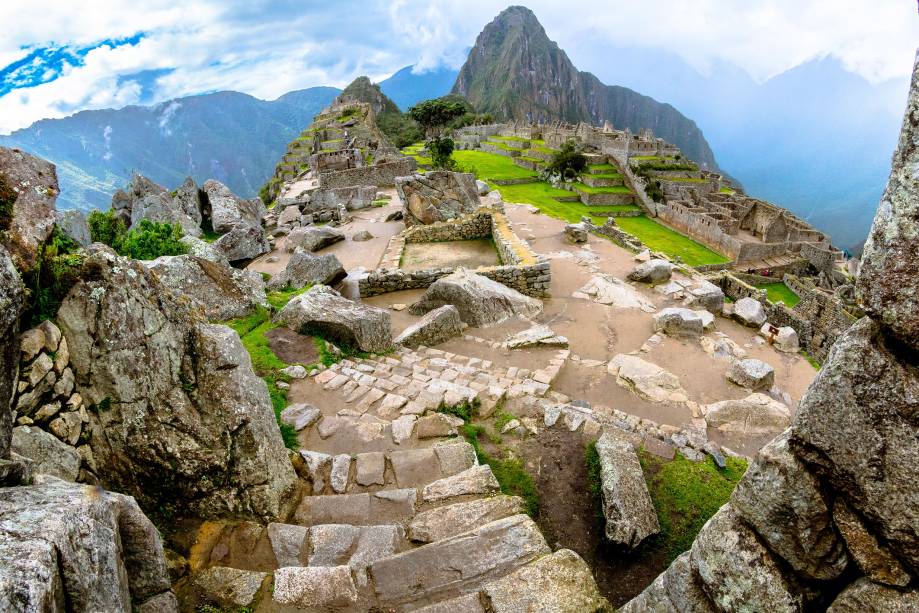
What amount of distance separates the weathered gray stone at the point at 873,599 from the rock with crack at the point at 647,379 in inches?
246

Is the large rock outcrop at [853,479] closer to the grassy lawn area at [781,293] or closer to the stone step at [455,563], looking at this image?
the stone step at [455,563]

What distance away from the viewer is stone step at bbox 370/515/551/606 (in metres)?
4.05

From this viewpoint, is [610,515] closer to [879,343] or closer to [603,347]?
[879,343]

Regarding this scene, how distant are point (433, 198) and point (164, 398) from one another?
54.8ft

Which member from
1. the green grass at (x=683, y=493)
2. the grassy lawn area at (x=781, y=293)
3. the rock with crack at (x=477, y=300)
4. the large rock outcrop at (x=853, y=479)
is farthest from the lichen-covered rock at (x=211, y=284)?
the grassy lawn area at (x=781, y=293)

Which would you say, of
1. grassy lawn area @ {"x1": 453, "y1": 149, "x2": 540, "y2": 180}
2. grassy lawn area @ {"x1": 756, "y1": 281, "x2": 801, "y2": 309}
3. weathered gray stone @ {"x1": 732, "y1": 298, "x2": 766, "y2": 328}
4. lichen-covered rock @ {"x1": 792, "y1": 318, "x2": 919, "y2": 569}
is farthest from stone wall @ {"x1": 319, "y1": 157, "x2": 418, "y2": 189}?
grassy lawn area @ {"x1": 756, "y1": 281, "x2": 801, "y2": 309}

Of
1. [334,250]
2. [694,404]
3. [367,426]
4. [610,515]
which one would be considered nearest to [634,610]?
[610,515]

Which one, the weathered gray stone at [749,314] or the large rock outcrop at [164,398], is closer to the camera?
the large rock outcrop at [164,398]

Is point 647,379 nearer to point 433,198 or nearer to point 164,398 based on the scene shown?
point 164,398

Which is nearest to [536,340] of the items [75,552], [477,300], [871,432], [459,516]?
[477,300]

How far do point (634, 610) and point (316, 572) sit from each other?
8.74 feet

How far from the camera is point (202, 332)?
4379 mm

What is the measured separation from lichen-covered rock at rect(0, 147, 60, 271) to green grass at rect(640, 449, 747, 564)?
648 cm

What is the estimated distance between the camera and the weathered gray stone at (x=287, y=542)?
14.2 ft
